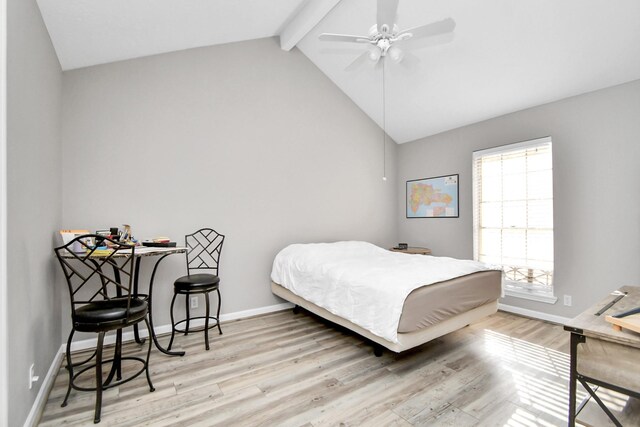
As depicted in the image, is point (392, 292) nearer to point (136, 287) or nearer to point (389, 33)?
point (389, 33)

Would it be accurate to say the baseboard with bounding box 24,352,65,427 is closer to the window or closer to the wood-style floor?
the wood-style floor

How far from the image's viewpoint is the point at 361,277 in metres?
2.55

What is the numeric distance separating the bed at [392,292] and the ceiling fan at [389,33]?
192 cm

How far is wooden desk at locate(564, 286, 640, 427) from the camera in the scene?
121 cm

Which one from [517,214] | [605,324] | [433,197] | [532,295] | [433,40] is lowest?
[532,295]

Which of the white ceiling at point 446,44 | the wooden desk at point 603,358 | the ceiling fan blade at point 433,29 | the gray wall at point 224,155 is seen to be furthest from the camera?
the gray wall at point 224,155

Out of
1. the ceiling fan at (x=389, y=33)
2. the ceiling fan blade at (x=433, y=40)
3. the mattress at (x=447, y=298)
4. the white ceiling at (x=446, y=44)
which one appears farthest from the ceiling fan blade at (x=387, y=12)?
the mattress at (x=447, y=298)

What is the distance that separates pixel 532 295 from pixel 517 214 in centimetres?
100

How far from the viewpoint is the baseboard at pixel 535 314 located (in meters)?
3.36

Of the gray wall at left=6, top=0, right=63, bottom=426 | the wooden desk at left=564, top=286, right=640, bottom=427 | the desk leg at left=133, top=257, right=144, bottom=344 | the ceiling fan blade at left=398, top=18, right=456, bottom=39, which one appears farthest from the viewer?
the desk leg at left=133, top=257, right=144, bottom=344

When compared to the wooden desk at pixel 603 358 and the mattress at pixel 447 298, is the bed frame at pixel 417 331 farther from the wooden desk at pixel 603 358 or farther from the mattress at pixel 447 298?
the wooden desk at pixel 603 358

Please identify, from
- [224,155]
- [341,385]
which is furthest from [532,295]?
[224,155]

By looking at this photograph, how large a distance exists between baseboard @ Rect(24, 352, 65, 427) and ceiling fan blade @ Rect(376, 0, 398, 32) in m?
3.37

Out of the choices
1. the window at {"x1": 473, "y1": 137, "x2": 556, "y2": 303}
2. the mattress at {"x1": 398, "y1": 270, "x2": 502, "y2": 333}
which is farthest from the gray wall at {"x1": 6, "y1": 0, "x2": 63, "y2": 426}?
the window at {"x1": 473, "y1": 137, "x2": 556, "y2": 303}
